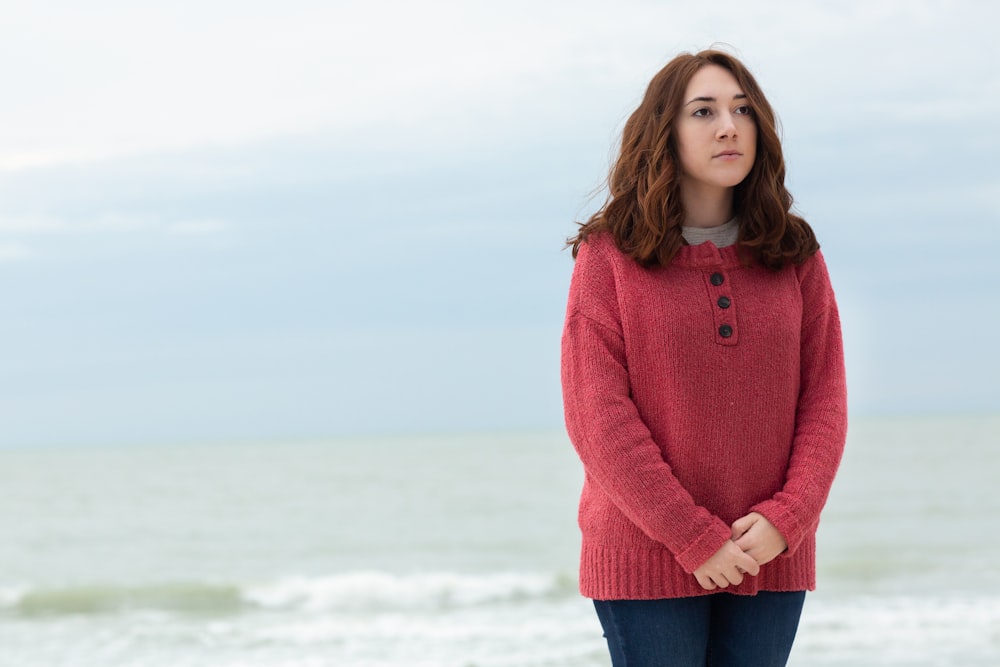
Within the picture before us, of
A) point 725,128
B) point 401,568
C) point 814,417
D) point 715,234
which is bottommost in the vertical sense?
point 401,568

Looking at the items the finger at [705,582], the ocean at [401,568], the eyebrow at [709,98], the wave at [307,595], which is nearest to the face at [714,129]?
the eyebrow at [709,98]

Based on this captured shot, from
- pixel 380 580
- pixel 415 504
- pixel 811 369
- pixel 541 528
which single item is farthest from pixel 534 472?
pixel 811 369

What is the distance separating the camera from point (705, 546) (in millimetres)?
1782

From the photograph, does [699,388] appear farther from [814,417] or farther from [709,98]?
[709,98]

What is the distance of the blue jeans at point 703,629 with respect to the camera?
1863 millimetres

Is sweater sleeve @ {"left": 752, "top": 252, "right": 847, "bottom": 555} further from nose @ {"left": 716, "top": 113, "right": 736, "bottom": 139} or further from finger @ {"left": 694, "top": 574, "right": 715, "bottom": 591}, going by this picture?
nose @ {"left": 716, "top": 113, "right": 736, "bottom": 139}

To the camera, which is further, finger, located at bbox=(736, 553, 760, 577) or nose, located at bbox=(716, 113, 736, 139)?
nose, located at bbox=(716, 113, 736, 139)

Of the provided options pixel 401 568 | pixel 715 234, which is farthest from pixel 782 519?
pixel 401 568

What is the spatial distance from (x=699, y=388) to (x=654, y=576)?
32 cm

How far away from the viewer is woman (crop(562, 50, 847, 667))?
6.01ft

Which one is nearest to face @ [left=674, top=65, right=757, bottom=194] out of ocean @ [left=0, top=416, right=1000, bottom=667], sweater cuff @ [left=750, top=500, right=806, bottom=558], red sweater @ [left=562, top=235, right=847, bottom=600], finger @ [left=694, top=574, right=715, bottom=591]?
red sweater @ [left=562, top=235, right=847, bottom=600]

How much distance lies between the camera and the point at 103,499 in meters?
16.2

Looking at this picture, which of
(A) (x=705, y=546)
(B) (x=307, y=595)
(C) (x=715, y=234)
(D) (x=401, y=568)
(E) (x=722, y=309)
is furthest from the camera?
(D) (x=401, y=568)

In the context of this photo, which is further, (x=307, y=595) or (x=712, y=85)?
(x=307, y=595)
